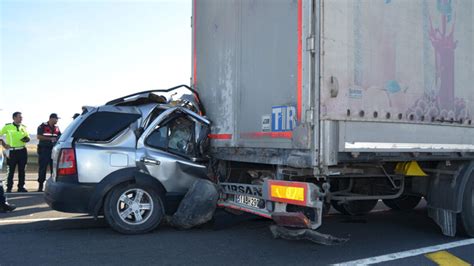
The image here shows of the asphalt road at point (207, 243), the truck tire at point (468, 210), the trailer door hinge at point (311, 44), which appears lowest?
the asphalt road at point (207, 243)

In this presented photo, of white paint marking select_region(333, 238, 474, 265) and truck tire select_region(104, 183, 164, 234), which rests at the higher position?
truck tire select_region(104, 183, 164, 234)

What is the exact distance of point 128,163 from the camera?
5.12m

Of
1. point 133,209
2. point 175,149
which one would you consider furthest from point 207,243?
point 175,149

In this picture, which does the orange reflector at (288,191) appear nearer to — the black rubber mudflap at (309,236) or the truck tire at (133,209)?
the black rubber mudflap at (309,236)

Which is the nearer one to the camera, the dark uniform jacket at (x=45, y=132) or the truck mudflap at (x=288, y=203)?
the truck mudflap at (x=288, y=203)

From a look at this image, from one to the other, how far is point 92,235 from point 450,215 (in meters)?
4.55

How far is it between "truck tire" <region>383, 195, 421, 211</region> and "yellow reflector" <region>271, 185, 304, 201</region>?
362 centimetres

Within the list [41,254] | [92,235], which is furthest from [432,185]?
[41,254]

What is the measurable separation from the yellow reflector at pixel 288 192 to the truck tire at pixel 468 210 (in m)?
2.55

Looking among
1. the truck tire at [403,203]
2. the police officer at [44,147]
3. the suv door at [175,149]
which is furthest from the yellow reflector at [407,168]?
the police officer at [44,147]

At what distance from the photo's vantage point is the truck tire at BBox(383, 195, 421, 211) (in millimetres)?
7232

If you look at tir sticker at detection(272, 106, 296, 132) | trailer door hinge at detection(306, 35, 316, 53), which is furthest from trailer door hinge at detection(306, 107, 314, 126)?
trailer door hinge at detection(306, 35, 316, 53)

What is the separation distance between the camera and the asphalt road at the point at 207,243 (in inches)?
167

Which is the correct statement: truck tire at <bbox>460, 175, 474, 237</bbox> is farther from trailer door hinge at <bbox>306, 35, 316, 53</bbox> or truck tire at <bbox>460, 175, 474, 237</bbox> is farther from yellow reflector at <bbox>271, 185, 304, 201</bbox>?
trailer door hinge at <bbox>306, 35, 316, 53</bbox>
